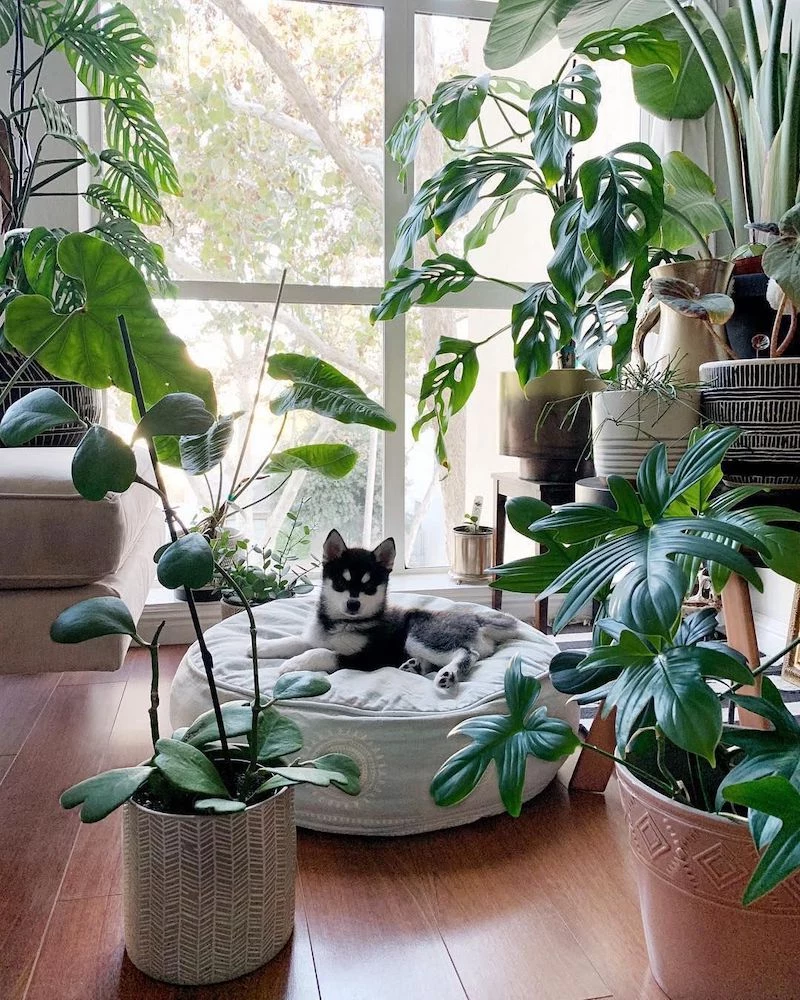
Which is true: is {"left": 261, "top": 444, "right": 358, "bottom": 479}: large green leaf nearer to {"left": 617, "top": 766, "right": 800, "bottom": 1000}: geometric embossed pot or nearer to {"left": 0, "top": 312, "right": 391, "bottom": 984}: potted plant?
{"left": 0, "top": 312, "right": 391, "bottom": 984}: potted plant

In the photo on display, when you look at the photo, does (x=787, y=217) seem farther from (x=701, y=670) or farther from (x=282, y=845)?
(x=282, y=845)

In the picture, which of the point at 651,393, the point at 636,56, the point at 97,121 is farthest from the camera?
the point at 97,121

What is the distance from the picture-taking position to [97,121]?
2.50 m

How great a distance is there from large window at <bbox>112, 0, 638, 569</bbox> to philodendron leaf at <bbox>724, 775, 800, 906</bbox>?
85.3 inches

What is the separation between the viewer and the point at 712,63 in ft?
5.73

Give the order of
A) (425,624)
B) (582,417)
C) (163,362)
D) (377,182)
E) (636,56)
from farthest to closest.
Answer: (377,182) < (582,417) < (636,56) < (425,624) < (163,362)

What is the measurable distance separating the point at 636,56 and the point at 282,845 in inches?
68.5

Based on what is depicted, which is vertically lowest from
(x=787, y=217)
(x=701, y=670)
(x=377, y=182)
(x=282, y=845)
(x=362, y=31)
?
(x=282, y=845)

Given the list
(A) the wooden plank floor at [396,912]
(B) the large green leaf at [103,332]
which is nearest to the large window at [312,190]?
(A) the wooden plank floor at [396,912]

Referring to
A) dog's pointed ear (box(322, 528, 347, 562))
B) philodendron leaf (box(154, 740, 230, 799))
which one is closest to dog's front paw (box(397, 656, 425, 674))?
dog's pointed ear (box(322, 528, 347, 562))

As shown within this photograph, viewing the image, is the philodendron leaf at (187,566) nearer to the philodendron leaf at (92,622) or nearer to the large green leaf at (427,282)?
the philodendron leaf at (92,622)

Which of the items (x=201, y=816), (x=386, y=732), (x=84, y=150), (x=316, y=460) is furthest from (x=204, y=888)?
(x=84, y=150)

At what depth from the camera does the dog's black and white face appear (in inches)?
63.6

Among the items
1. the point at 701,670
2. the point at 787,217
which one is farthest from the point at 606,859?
the point at 787,217
